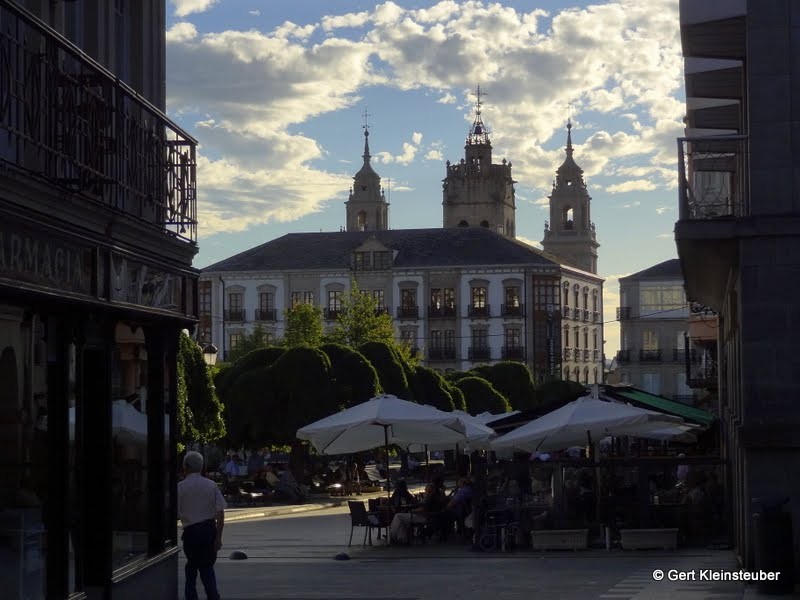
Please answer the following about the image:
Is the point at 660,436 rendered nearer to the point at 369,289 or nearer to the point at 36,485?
the point at 36,485

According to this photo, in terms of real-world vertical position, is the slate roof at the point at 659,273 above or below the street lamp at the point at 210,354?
above

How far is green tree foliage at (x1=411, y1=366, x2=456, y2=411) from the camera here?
6272cm

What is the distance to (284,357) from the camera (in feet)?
166

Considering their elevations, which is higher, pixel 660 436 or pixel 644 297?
pixel 644 297

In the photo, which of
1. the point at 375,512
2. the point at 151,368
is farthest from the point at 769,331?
the point at 375,512

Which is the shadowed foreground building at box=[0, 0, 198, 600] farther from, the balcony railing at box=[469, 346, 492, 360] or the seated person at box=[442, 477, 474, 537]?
the balcony railing at box=[469, 346, 492, 360]

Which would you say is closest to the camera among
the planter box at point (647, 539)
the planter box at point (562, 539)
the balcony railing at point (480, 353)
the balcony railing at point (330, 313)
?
the planter box at point (647, 539)

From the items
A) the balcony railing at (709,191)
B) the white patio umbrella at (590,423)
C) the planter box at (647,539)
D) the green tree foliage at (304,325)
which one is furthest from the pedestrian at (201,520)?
the green tree foliage at (304,325)

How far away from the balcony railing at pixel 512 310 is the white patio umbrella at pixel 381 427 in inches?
3626

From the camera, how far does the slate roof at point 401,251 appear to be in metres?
123

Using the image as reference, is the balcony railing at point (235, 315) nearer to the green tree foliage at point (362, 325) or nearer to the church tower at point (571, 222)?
the green tree foliage at point (362, 325)

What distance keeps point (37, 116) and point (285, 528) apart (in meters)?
23.7

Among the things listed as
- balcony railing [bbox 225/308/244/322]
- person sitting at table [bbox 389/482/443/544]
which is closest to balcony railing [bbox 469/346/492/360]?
balcony railing [bbox 225/308/244/322]

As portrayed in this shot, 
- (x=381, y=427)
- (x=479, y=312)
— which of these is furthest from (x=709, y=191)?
(x=479, y=312)
